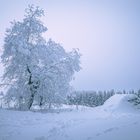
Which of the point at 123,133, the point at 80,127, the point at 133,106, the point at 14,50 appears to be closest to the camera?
the point at 123,133

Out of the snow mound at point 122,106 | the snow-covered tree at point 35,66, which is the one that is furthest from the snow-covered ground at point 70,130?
the snow mound at point 122,106

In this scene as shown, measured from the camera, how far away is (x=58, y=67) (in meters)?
27.4

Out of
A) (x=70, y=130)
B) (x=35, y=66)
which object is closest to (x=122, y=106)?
(x=35, y=66)

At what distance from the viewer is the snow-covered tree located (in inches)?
1024

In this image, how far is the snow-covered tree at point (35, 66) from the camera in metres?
26.0

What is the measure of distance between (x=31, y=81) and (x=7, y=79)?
11.0 ft

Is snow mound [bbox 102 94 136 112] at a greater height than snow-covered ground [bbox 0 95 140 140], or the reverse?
snow mound [bbox 102 94 136 112]

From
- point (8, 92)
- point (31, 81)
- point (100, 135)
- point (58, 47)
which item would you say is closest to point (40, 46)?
point (58, 47)

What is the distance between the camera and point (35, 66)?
2684cm

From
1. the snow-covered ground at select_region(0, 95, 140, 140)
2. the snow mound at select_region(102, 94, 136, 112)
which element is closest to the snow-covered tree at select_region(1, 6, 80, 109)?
the snow-covered ground at select_region(0, 95, 140, 140)

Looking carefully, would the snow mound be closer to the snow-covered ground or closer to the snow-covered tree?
the snow-covered tree

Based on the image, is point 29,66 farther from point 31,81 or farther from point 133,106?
point 133,106

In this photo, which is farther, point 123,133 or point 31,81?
point 31,81

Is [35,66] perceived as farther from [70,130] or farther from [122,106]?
[122,106]
